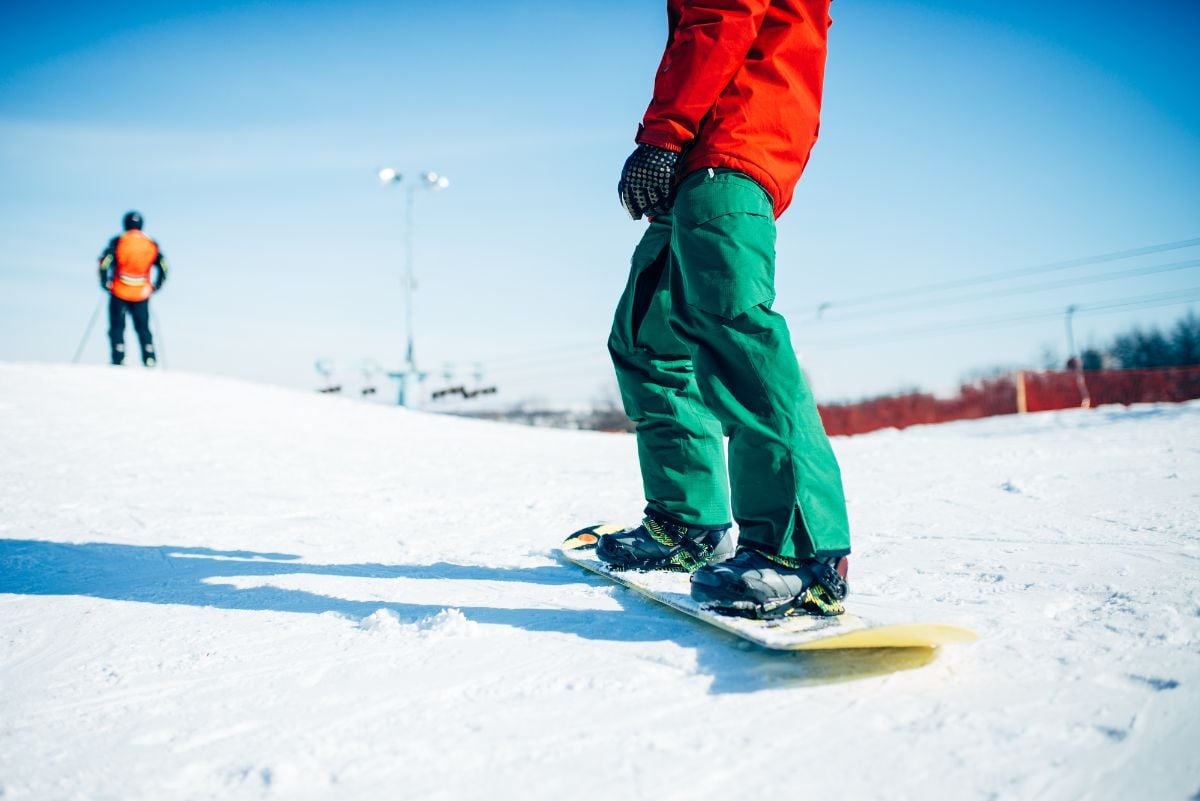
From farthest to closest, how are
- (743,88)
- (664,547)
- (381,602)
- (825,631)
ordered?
(664,547) → (381,602) → (743,88) → (825,631)

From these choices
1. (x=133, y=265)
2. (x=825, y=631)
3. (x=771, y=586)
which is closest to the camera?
(x=825, y=631)

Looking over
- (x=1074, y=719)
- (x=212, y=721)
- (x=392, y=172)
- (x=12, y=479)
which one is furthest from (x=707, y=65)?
(x=392, y=172)

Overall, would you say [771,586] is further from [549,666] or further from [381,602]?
[381,602]

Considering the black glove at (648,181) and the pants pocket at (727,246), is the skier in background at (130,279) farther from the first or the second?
the pants pocket at (727,246)

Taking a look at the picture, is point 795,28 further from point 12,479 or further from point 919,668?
point 12,479

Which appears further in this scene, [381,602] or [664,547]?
[664,547]

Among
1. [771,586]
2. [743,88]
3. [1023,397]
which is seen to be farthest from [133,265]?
[1023,397]

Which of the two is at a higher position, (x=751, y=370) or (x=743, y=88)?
(x=743, y=88)

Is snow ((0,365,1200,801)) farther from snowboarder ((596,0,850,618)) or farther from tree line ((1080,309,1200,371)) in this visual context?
tree line ((1080,309,1200,371))

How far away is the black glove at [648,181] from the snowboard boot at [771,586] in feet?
2.75

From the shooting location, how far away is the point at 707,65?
5.03ft

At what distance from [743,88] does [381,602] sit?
1.50 metres

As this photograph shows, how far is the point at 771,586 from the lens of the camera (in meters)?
1.36

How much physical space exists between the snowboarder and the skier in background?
346 inches
